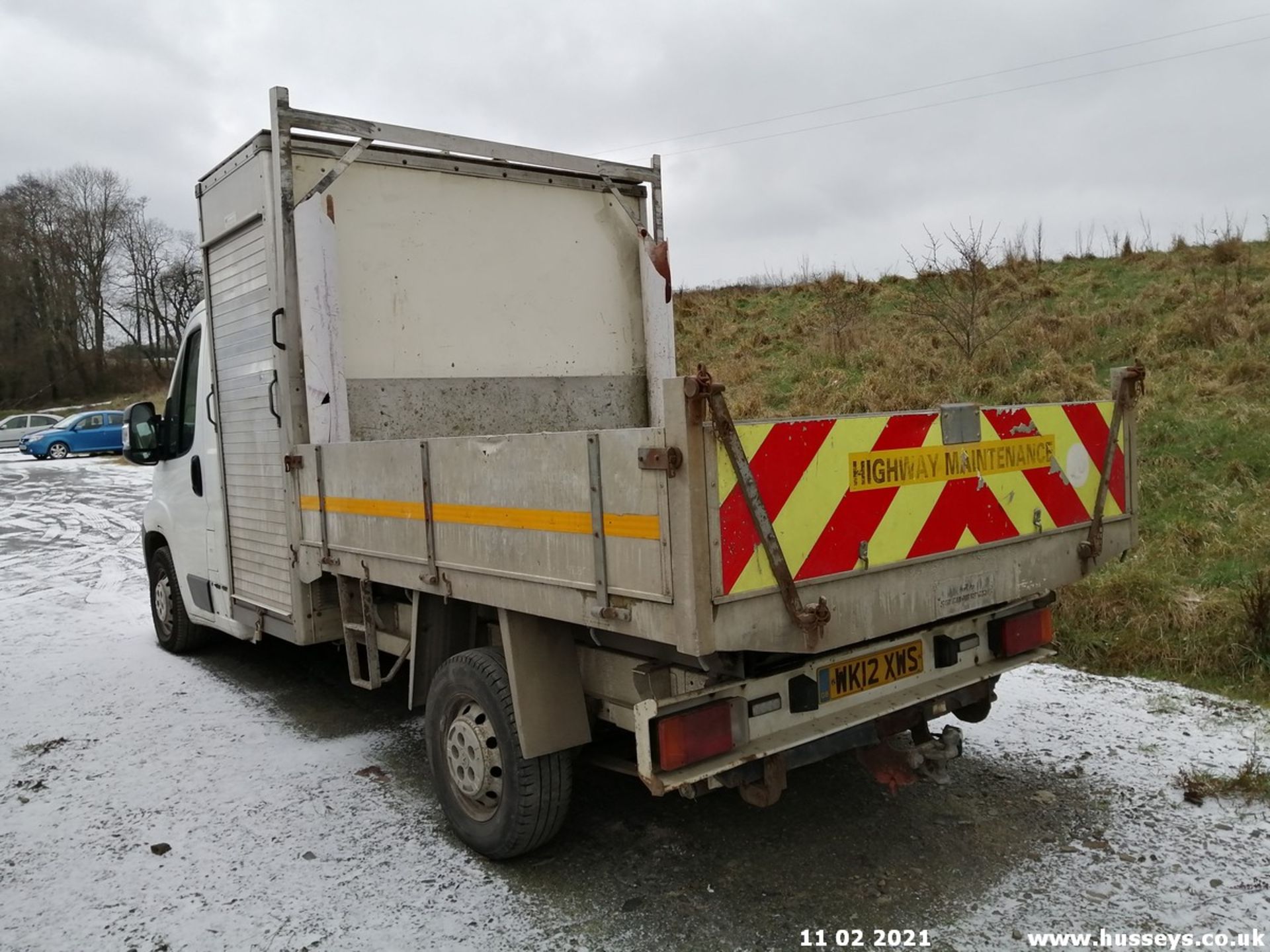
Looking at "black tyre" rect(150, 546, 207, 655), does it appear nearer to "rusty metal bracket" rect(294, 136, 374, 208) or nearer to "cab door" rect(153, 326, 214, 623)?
"cab door" rect(153, 326, 214, 623)

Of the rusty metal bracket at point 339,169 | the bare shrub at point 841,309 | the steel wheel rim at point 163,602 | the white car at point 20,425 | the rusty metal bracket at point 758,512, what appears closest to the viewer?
the rusty metal bracket at point 758,512

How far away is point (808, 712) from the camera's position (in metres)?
3.21

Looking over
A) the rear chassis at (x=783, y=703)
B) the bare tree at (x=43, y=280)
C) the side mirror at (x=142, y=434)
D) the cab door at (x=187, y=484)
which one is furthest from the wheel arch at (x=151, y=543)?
the bare tree at (x=43, y=280)

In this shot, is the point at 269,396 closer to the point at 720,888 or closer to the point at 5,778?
the point at 5,778

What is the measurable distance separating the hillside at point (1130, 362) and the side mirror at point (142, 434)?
520 cm

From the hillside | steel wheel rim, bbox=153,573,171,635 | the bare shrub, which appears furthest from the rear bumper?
the bare shrub

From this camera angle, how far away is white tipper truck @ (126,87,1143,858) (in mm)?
2871

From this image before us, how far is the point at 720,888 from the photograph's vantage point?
3.40m

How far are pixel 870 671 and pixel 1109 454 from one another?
4.85 feet

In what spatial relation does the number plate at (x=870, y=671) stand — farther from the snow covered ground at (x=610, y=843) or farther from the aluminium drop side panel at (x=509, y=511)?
the aluminium drop side panel at (x=509, y=511)

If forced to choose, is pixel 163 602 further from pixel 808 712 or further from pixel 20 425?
pixel 20 425

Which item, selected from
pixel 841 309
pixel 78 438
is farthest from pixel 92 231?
pixel 841 309

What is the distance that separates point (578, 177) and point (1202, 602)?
4.49 meters

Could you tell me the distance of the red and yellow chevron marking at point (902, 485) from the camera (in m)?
2.79
